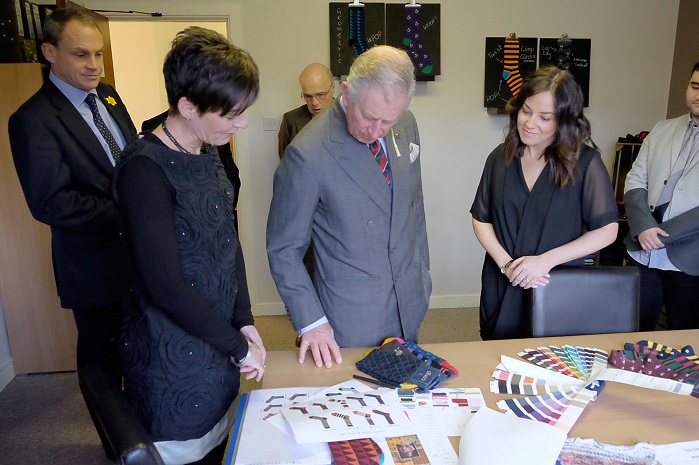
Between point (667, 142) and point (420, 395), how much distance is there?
5.82 feet

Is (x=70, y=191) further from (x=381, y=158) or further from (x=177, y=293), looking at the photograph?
(x=381, y=158)

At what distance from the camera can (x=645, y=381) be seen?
1.21 metres

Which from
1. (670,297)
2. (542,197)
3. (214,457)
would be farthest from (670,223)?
(214,457)

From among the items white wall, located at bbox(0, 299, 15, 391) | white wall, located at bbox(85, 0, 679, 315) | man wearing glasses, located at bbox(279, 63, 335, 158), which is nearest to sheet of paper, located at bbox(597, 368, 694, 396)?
man wearing glasses, located at bbox(279, 63, 335, 158)

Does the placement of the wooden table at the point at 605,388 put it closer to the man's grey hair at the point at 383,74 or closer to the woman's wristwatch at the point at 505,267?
the woman's wristwatch at the point at 505,267

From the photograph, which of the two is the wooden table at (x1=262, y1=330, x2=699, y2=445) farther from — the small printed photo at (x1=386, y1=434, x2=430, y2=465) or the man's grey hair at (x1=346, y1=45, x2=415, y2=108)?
the man's grey hair at (x1=346, y1=45, x2=415, y2=108)

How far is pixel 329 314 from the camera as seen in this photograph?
145 cm

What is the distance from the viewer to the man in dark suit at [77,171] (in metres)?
1.69

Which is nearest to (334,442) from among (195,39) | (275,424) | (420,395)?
(275,424)

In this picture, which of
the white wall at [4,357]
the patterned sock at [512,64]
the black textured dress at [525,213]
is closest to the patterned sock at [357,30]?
the patterned sock at [512,64]

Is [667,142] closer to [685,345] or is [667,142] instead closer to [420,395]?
[685,345]

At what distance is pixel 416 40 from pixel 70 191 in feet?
8.12

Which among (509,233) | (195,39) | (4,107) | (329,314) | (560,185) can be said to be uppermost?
(195,39)

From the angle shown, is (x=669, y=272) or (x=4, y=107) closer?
(x=669, y=272)
